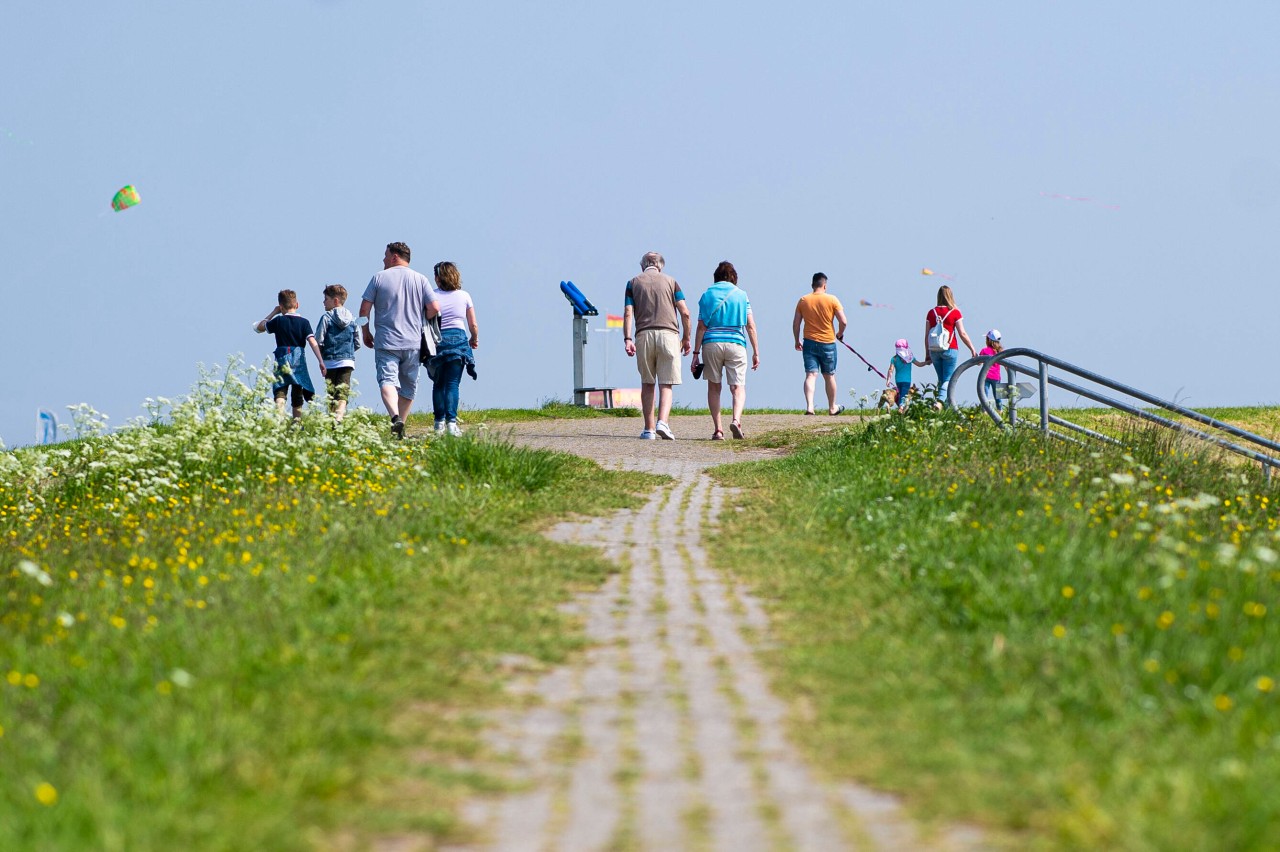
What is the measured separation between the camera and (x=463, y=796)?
13.7 ft

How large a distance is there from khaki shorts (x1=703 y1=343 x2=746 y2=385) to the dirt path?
27.4 ft

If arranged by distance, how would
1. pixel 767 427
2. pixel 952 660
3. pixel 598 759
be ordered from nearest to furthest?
pixel 598 759
pixel 952 660
pixel 767 427

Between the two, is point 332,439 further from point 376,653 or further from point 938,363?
point 938,363

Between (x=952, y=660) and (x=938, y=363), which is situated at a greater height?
(x=938, y=363)

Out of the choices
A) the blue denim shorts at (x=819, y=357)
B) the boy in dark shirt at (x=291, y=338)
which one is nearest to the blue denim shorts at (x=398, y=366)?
the boy in dark shirt at (x=291, y=338)

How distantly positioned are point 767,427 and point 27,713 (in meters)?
12.9

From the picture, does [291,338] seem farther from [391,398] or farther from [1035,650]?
[1035,650]

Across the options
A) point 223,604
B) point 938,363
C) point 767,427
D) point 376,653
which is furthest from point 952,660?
point 938,363

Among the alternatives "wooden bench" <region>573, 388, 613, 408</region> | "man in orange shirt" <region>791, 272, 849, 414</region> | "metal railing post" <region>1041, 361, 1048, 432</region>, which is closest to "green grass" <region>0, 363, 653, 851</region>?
"metal railing post" <region>1041, 361, 1048, 432</region>

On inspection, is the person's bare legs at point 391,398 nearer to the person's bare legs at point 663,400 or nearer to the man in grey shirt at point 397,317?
the man in grey shirt at point 397,317

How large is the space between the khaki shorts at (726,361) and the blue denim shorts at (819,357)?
9.55 feet

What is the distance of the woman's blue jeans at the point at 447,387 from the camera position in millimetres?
14852

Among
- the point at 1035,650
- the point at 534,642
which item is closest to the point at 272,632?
the point at 534,642

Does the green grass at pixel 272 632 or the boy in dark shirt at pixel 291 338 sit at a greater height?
the boy in dark shirt at pixel 291 338
